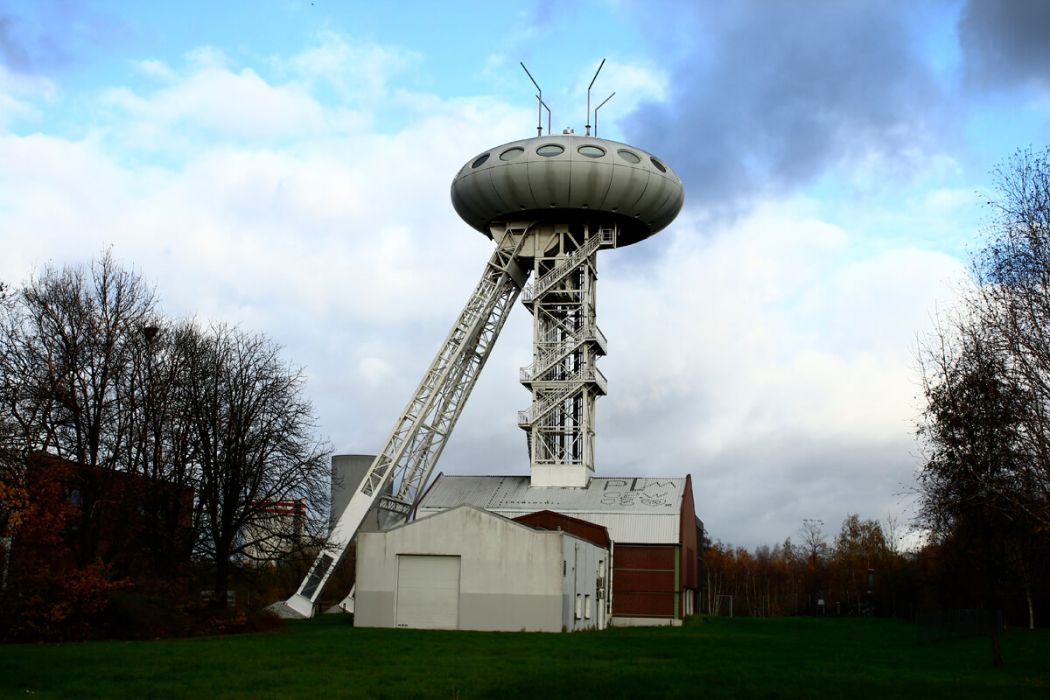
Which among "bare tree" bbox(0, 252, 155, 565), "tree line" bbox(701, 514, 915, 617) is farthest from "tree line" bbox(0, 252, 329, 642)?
"tree line" bbox(701, 514, 915, 617)

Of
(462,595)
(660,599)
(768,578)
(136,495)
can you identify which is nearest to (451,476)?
(660,599)

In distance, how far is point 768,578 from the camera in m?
111

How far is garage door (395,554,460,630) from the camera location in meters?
37.8

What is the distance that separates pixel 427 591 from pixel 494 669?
54.0 feet

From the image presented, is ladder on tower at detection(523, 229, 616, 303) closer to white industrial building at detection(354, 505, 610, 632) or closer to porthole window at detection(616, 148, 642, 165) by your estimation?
porthole window at detection(616, 148, 642, 165)

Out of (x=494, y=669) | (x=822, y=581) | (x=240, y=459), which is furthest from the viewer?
(x=822, y=581)

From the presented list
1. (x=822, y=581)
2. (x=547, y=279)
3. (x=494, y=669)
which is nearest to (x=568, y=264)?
(x=547, y=279)

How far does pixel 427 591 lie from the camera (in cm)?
3816

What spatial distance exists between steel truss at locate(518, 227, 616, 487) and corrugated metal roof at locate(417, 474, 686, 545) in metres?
1.08

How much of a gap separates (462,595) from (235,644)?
10.4 meters

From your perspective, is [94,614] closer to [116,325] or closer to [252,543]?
[252,543]

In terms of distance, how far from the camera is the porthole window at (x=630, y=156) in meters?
48.7

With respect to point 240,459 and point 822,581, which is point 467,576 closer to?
point 240,459

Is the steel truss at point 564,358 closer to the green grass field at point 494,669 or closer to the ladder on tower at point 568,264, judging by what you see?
A: the ladder on tower at point 568,264
